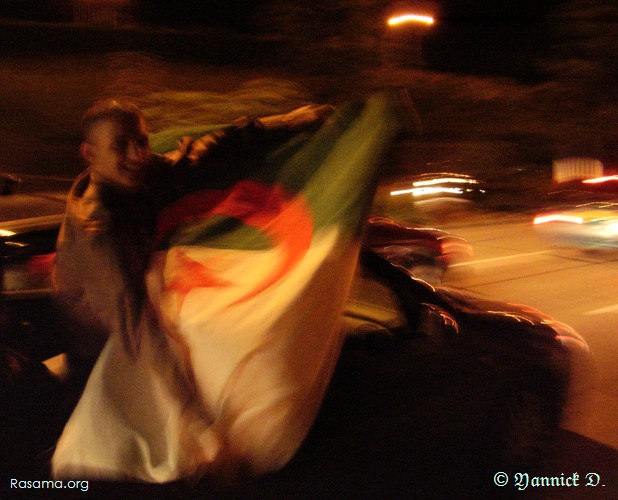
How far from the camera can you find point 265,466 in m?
2.50

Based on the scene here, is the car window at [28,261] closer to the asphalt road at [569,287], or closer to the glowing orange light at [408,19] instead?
the asphalt road at [569,287]

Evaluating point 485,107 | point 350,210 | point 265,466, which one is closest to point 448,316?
point 350,210

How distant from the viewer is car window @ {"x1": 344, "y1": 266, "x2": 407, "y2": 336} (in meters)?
3.38

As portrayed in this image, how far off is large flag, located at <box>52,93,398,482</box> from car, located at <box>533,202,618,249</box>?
9.19m

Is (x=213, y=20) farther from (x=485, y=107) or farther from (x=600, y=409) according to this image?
(x=600, y=409)

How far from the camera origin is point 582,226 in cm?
1123

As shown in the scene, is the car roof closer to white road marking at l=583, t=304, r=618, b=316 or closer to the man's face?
the man's face

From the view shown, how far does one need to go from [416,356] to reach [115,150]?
61.1 inches

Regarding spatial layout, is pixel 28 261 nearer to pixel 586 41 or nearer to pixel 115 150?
pixel 115 150

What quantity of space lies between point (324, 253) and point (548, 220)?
9.96m

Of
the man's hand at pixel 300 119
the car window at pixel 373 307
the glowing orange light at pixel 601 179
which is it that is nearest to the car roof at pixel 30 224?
the man's hand at pixel 300 119

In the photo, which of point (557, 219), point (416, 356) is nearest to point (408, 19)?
point (557, 219)

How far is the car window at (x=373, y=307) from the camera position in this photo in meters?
3.38

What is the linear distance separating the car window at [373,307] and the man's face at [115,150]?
46.1 inches
